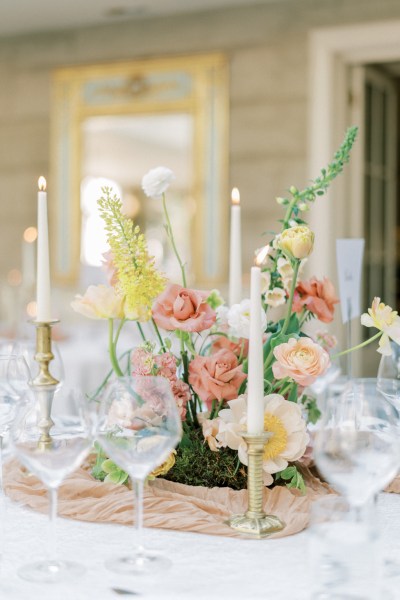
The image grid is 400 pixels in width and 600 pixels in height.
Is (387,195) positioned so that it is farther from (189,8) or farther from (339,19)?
(189,8)

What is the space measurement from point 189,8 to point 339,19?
845 millimetres

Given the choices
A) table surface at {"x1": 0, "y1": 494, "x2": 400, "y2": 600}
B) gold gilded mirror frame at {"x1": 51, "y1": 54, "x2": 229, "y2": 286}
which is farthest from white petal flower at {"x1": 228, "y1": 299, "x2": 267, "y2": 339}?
gold gilded mirror frame at {"x1": 51, "y1": 54, "x2": 229, "y2": 286}

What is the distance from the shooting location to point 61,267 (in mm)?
5160

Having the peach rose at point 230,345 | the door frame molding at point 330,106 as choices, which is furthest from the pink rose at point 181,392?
the door frame molding at point 330,106

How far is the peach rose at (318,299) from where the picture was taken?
4.36 feet

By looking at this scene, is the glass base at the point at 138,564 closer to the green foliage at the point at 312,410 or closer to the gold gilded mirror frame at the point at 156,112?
the green foliage at the point at 312,410

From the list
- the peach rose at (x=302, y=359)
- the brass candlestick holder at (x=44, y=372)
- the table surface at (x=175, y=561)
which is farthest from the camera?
the peach rose at (x=302, y=359)

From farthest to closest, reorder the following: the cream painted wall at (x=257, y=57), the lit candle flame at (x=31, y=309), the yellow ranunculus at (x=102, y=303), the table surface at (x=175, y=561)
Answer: the cream painted wall at (x=257, y=57)
the lit candle flame at (x=31, y=309)
the yellow ranunculus at (x=102, y=303)
the table surface at (x=175, y=561)

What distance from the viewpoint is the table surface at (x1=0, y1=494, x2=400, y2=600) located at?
3.06ft

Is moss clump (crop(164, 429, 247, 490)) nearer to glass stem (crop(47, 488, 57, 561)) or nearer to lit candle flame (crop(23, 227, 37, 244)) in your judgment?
glass stem (crop(47, 488, 57, 561))

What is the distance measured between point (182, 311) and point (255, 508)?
30cm

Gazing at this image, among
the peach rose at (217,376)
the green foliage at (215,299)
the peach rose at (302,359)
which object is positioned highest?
the green foliage at (215,299)

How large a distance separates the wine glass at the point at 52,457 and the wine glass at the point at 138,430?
0.09 feet

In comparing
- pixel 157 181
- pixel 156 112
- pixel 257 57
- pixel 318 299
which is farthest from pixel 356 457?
pixel 156 112
